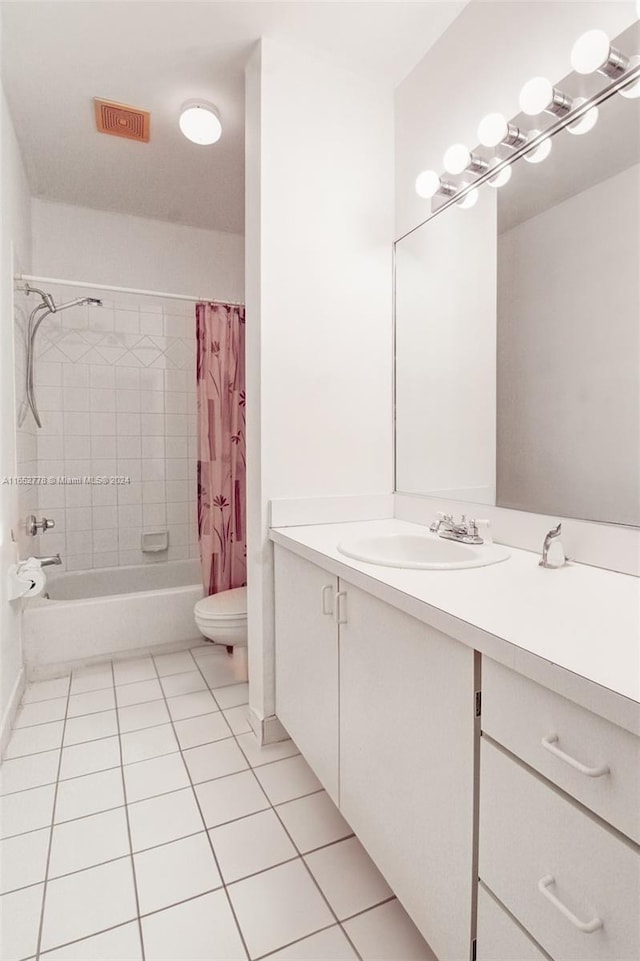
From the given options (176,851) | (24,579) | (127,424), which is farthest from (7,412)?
(176,851)

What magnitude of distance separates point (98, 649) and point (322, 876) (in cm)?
159

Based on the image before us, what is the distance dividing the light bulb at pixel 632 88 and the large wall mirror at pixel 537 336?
2cm

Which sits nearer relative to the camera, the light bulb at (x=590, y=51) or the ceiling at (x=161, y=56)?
the light bulb at (x=590, y=51)

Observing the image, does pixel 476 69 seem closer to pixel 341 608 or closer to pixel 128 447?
pixel 341 608

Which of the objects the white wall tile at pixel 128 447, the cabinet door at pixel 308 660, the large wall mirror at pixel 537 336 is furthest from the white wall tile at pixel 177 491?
the large wall mirror at pixel 537 336

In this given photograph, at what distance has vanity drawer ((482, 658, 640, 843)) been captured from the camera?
22.0 inches

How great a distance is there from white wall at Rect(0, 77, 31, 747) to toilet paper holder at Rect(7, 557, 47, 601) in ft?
0.12

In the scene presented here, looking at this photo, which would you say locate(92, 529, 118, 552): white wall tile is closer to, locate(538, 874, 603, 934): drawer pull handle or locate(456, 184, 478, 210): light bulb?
locate(456, 184, 478, 210): light bulb

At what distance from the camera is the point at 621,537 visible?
3.70ft

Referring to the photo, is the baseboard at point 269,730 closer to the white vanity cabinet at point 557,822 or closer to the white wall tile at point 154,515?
the white vanity cabinet at point 557,822

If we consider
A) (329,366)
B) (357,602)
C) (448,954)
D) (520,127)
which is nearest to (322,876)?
(448,954)

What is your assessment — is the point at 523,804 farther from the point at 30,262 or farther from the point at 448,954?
the point at 30,262

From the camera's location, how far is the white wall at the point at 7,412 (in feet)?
6.04

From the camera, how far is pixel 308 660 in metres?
1.46
